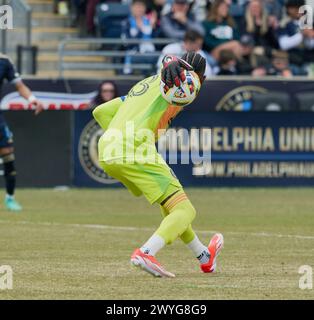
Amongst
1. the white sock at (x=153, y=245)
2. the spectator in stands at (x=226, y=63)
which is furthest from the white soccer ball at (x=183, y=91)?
the spectator in stands at (x=226, y=63)

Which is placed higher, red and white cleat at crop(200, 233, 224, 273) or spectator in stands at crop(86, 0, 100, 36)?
spectator in stands at crop(86, 0, 100, 36)

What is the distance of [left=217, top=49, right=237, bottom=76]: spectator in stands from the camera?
23281mm

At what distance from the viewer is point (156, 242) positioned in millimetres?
10906

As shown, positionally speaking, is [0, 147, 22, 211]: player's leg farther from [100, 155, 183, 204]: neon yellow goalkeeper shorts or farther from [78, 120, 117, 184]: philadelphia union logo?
[100, 155, 183, 204]: neon yellow goalkeeper shorts

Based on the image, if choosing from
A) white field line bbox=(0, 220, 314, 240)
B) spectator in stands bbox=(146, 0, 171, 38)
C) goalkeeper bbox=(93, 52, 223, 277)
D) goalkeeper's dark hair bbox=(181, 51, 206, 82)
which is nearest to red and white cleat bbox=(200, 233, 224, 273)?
goalkeeper bbox=(93, 52, 223, 277)

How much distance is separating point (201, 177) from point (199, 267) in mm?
9846

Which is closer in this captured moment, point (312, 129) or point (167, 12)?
point (312, 129)

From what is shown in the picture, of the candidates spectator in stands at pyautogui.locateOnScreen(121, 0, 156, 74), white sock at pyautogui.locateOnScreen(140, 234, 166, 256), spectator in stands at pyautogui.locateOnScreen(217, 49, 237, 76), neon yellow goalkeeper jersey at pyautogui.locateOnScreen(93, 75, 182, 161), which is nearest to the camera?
white sock at pyautogui.locateOnScreen(140, 234, 166, 256)

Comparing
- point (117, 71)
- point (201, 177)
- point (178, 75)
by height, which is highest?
point (178, 75)

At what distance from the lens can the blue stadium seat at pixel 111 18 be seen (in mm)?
24969

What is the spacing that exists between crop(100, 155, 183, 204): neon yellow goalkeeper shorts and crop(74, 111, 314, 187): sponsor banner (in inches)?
402
